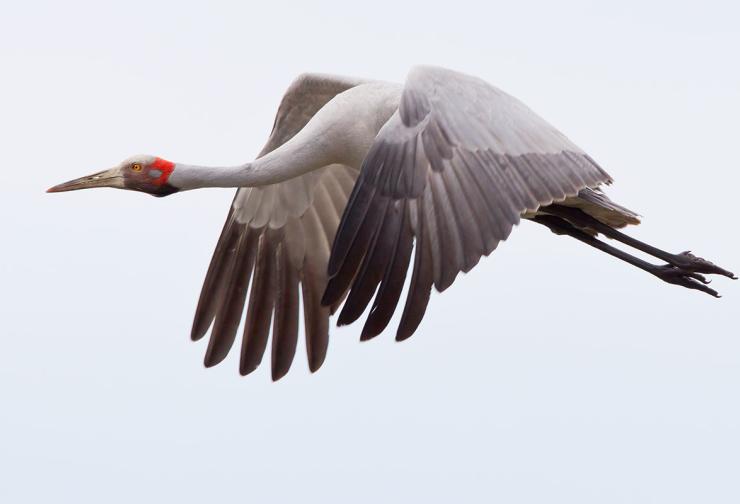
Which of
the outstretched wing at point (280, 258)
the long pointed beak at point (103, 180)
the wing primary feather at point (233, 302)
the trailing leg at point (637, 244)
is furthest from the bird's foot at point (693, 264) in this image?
the long pointed beak at point (103, 180)

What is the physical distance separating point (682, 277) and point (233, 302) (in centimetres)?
312

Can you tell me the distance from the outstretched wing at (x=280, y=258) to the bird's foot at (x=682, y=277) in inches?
89.0

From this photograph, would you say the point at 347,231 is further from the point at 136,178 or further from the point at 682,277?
the point at 682,277

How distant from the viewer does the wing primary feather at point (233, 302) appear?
12.0 meters

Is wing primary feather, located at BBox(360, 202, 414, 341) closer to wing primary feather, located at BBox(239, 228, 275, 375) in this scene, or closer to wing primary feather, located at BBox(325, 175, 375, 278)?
wing primary feather, located at BBox(325, 175, 375, 278)

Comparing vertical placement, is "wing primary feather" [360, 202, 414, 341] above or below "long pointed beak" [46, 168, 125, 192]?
below

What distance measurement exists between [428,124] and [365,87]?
134cm

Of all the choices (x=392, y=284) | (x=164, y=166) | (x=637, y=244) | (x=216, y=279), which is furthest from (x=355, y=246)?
(x=216, y=279)

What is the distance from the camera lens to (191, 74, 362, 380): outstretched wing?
11977mm

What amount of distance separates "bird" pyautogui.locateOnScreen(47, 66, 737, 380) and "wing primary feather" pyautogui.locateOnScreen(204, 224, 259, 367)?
0.03 ft

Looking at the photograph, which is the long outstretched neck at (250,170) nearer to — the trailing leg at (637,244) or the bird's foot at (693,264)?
the trailing leg at (637,244)

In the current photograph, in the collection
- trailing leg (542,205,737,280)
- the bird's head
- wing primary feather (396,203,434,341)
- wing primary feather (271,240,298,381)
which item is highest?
trailing leg (542,205,737,280)

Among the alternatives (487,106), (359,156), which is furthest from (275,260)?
(487,106)

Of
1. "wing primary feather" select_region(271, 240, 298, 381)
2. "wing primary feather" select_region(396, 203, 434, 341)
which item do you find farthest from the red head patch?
"wing primary feather" select_region(396, 203, 434, 341)
